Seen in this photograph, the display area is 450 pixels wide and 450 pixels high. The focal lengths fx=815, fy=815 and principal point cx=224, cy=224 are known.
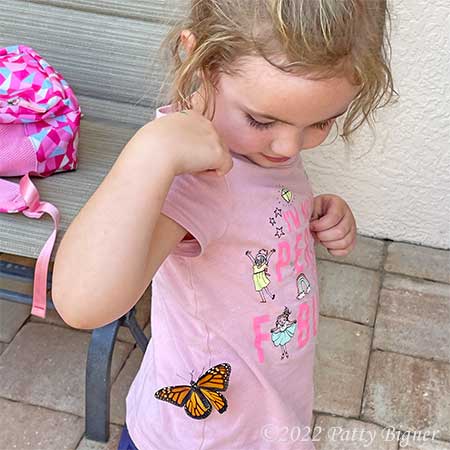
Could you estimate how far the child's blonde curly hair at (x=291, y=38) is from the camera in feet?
3.06

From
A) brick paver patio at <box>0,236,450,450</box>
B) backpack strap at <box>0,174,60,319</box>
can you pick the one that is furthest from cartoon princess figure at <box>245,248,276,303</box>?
brick paver patio at <box>0,236,450,450</box>

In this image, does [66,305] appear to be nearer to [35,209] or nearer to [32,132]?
[35,209]

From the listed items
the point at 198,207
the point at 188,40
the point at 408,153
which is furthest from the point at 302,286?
the point at 408,153

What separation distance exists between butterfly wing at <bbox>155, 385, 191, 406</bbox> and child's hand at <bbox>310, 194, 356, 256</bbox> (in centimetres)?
34

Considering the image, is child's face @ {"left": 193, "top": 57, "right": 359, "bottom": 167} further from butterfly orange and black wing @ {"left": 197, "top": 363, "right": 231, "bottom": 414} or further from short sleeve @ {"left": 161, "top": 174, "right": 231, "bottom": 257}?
butterfly orange and black wing @ {"left": 197, "top": 363, "right": 231, "bottom": 414}

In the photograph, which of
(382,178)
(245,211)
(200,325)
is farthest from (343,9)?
(382,178)

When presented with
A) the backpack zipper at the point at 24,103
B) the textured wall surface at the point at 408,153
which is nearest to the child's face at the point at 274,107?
the backpack zipper at the point at 24,103

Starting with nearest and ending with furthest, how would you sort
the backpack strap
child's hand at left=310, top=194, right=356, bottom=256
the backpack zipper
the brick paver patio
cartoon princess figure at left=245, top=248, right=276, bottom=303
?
cartoon princess figure at left=245, top=248, right=276, bottom=303
child's hand at left=310, top=194, right=356, bottom=256
the backpack strap
the backpack zipper
the brick paver patio

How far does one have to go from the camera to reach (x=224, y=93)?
1.00 meters

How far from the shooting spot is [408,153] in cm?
253

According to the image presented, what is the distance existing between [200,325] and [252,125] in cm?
30

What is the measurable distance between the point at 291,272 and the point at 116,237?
0.37 metres

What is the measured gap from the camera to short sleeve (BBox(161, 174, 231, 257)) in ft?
3.12

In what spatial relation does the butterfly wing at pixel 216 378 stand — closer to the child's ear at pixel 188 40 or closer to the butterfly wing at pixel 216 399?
the butterfly wing at pixel 216 399
